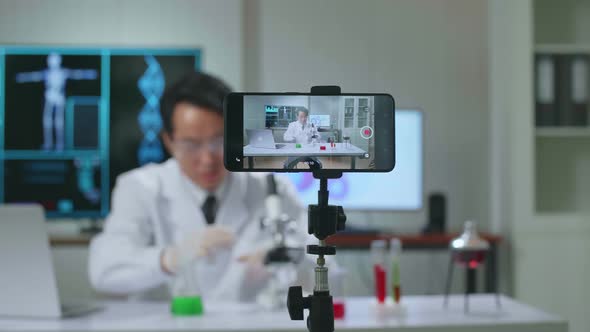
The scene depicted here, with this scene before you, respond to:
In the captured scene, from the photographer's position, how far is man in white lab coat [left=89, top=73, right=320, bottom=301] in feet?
7.51

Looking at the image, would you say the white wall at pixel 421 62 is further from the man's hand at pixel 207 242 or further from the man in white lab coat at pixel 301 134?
the man in white lab coat at pixel 301 134

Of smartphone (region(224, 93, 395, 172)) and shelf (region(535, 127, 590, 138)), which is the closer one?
smartphone (region(224, 93, 395, 172))

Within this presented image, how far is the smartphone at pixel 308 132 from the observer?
32.1 inches

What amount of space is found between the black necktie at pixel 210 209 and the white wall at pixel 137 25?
128cm

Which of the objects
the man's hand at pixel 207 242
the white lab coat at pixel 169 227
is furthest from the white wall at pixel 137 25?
the man's hand at pixel 207 242

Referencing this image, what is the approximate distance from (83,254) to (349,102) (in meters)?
2.96

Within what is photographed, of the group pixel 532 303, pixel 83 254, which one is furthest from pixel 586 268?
pixel 83 254

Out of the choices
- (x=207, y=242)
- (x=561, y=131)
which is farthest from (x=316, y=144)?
(x=561, y=131)

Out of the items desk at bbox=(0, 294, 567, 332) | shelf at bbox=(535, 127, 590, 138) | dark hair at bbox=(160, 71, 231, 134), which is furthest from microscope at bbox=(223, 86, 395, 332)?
shelf at bbox=(535, 127, 590, 138)

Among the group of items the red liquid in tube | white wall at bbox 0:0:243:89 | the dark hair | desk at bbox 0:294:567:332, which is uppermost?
white wall at bbox 0:0:243:89

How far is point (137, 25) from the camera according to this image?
147 inches

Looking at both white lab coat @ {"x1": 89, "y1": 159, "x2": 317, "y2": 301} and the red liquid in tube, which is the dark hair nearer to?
white lab coat @ {"x1": 89, "y1": 159, "x2": 317, "y2": 301}

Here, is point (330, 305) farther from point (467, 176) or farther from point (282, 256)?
point (467, 176)

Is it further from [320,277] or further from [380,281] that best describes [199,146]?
[320,277]
